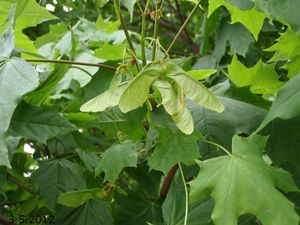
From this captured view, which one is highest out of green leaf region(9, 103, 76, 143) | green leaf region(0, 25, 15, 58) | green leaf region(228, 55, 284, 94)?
green leaf region(0, 25, 15, 58)

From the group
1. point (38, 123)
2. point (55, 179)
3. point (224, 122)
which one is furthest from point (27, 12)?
point (224, 122)

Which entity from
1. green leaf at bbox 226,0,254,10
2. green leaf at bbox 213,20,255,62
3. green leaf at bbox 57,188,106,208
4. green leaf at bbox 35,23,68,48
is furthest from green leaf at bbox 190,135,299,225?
green leaf at bbox 35,23,68,48

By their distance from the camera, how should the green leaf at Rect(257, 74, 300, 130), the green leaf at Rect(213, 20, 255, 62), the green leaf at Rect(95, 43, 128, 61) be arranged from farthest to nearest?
the green leaf at Rect(213, 20, 255, 62) → the green leaf at Rect(95, 43, 128, 61) → the green leaf at Rect(257, 74, 300, 130)

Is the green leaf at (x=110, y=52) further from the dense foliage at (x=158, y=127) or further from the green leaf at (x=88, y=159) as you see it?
the green leaf at (x=88, y=159)

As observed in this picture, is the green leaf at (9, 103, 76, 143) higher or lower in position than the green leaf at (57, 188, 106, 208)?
higher

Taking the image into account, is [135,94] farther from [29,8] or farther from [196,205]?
[29,8]

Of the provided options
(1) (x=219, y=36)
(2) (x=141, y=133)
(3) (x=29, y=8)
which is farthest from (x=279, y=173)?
(1) (x=219, y=36)

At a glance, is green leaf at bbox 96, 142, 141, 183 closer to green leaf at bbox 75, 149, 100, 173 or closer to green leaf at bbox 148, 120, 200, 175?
green leaf at bbox 148, 120, 200, 175

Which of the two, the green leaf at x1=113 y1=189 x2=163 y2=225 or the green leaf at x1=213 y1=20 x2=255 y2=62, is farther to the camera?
the green leaf at x1=213 y1=20 x2=255 y2=62
